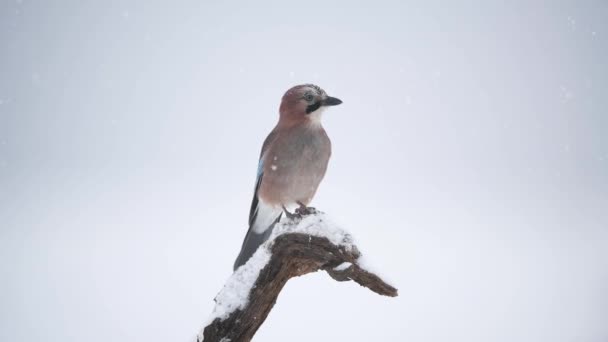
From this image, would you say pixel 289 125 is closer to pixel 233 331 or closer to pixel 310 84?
pixel 310 84

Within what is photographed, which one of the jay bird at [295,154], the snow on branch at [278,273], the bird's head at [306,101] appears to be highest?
the bird's head at [306,101]

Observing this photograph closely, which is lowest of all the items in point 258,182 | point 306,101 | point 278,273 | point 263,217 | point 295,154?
point 278,273

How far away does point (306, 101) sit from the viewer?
19.4 ft

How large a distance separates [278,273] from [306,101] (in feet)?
7.57

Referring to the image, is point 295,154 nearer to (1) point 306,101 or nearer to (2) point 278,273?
(1) point 306,101

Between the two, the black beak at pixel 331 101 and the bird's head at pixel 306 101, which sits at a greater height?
the black beak at pixel 331 101

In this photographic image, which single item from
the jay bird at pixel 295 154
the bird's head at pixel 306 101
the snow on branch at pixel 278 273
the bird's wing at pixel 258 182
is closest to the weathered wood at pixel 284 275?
the snow on branch at pixel 278 273

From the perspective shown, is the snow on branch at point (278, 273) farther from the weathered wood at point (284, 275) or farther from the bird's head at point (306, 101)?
the bird's head at point (306, 101)

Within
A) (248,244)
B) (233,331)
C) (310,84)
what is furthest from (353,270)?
(310,84)

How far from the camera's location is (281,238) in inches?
175

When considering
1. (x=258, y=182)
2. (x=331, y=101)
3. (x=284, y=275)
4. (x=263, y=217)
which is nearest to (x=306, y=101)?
(x=331, y=101)

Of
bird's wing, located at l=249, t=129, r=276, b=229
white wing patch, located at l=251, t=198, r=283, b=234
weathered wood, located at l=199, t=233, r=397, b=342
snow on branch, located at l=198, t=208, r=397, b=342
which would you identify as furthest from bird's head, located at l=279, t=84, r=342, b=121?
weathered wood, located at l=199, t=233, r=397, b=342

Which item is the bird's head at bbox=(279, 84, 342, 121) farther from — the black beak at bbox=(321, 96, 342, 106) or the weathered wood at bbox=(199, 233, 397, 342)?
the weathered wood at bbox=(199, 233, 397, 342)

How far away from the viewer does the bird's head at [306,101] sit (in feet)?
19.3
